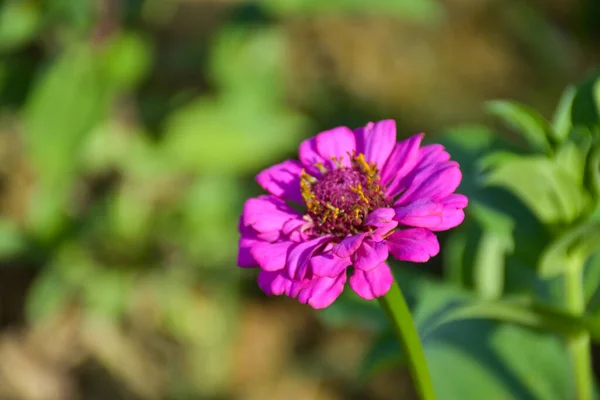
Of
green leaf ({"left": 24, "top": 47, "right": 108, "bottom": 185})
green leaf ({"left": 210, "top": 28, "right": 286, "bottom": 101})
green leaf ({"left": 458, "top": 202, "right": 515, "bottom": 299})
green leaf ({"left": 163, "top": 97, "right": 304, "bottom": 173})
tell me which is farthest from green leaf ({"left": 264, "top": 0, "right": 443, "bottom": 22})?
green leaf ({"left": 458, "top": 202, "right": 515, "bottom": 299})

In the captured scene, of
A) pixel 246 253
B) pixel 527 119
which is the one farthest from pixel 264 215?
pixel 527 119

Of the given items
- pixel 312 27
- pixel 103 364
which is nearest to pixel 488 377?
pixel 103 364

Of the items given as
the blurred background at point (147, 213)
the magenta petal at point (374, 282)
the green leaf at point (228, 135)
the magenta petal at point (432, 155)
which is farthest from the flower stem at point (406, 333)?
the green leaf at point (228, 135)

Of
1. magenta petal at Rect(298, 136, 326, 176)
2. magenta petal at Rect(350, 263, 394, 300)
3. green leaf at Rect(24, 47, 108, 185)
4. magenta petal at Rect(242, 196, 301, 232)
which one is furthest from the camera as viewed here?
green leaf at Rect(24, 47, 108, 185)

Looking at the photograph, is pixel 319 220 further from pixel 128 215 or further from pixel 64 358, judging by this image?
pixel 64 358

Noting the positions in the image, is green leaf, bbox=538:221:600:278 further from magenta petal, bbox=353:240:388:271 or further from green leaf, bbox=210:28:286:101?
green leaf, bbox=210:28:286:101

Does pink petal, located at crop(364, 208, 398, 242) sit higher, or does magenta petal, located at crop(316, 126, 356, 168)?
magenta petal, located at crop(316, 126, 356, 168)
